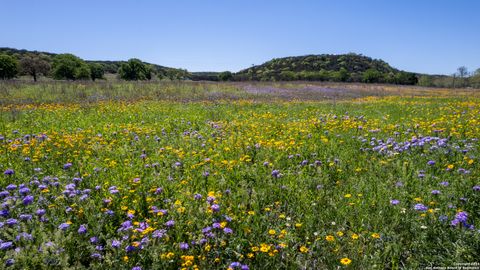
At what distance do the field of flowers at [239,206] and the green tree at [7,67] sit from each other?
218 ft

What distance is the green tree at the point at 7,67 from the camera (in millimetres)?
57938

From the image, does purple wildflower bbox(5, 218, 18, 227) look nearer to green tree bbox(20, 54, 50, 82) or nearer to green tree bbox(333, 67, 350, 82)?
green tree bbox(333, 67, 350, 82)

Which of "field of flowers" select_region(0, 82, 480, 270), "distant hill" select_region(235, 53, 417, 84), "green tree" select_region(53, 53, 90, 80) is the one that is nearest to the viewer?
"field of flowers" select_region(0, 82, 480, 270)

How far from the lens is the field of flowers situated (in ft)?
8.61

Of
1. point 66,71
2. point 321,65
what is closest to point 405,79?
point 321,65

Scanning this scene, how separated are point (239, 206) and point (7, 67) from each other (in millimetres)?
72558

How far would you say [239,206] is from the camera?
3393 mm

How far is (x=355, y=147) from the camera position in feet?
20.3

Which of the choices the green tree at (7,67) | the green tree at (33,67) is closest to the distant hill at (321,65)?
the green tree at (33,67)

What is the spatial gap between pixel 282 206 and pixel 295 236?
2.34ft

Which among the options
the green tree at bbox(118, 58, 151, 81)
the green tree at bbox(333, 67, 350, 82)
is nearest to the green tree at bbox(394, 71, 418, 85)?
the green tree at bbox(333, 67, 350, 82)

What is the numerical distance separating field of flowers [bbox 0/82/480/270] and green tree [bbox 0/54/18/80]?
2614 inches


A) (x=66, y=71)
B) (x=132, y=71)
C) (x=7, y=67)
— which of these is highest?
(x=132, y=71)

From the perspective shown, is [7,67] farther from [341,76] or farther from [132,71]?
[341,76]
